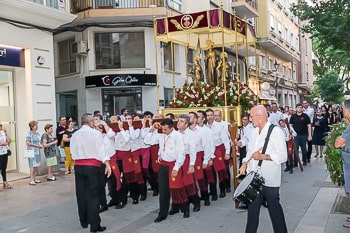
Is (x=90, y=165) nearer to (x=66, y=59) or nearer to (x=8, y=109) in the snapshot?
(x=8, y=109)

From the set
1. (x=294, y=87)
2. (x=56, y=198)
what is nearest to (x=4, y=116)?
(x=56, y=198)

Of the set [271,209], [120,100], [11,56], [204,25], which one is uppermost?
[204,25]

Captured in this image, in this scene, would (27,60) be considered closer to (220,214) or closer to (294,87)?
(220,214)

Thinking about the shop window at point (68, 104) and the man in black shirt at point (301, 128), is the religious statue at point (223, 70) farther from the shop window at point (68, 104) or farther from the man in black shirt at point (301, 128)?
the shop window at point (68, 104)

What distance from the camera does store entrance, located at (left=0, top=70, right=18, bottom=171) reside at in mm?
12336

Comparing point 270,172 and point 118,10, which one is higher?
point 118,10

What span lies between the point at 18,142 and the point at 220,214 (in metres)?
7.58

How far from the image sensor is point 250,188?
474 cm

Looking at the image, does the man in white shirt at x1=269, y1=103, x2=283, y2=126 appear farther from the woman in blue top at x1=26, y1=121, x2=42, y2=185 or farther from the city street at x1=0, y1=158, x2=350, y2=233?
the woman in blue top at x1=26, y1=121, x2=42, y2=185

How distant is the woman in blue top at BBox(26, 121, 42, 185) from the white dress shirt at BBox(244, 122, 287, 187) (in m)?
7.58

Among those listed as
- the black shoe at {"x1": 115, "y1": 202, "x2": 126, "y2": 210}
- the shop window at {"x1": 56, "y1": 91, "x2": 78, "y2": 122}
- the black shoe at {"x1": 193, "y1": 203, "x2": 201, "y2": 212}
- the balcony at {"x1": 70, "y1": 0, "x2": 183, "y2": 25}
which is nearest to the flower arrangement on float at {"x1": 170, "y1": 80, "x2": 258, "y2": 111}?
the black shoe at {"x1": 115, "y1": 202, "x2": 126, "y2": 210}

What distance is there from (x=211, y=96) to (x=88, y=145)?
580 cm

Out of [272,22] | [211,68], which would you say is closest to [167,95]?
[211,68]

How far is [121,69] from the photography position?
18.1 m
